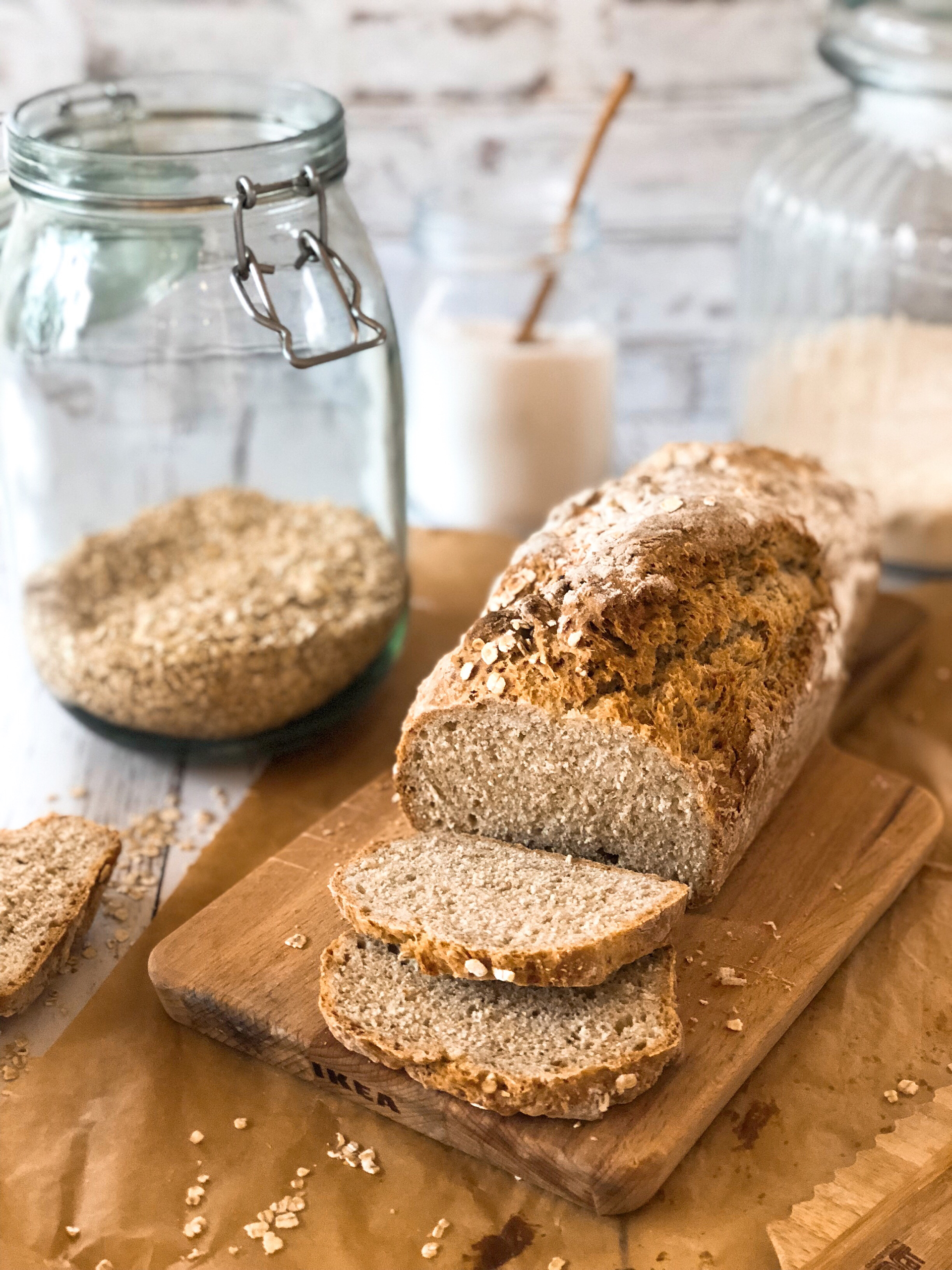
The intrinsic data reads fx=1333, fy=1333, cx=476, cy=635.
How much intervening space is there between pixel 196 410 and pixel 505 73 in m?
1.48

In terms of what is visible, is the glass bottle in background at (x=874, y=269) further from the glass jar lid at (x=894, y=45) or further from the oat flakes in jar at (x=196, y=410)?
the oat flakes in jar at (x=196, y=410)

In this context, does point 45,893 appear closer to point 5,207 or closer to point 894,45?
point 5,207

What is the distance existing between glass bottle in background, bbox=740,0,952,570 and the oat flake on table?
4.04 ft

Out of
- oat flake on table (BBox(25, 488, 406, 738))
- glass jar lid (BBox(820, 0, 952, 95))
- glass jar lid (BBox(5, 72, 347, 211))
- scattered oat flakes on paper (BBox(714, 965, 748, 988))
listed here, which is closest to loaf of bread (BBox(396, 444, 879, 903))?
scattered oat flakes on paper (BBox(714, 965, 748, 988))

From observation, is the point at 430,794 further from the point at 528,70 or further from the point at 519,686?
the point at 528,70

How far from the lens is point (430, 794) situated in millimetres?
2031

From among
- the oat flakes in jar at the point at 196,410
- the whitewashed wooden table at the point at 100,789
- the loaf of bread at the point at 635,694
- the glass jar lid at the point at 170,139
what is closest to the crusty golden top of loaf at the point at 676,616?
the loaf of bread at the point at 635,694

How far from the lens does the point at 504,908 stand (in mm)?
1794

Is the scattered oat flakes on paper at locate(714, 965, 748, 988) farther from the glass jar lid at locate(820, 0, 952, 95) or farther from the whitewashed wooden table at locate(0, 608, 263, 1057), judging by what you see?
the glass jar lid at locate(820, 0, 952, 95)

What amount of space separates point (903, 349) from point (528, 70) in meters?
1.27

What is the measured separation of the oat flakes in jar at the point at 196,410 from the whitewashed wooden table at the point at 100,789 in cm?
7

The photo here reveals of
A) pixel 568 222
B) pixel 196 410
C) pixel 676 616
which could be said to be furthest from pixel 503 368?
pixel 676 616

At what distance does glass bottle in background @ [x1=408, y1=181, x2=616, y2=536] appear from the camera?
10.4ft

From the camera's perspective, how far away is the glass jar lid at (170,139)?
6.81ft
